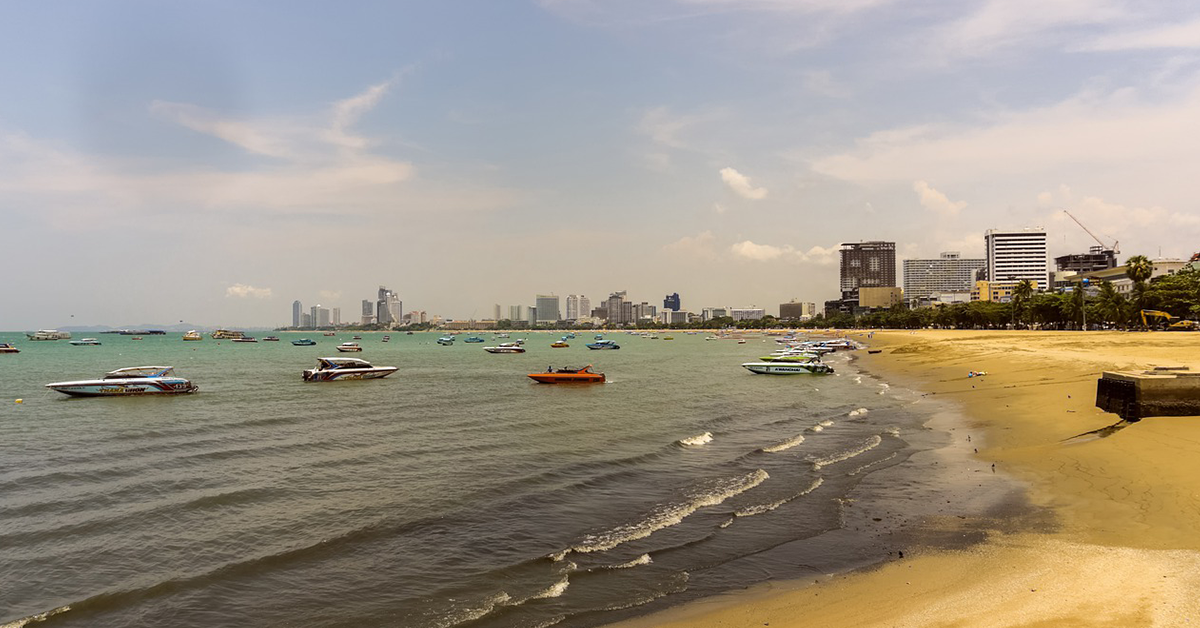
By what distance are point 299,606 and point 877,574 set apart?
38.5 feet

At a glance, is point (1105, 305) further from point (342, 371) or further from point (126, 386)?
point (126, 386)

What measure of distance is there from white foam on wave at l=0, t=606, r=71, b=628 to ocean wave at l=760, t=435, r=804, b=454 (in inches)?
919

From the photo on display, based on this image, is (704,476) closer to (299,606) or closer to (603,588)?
(603,588)

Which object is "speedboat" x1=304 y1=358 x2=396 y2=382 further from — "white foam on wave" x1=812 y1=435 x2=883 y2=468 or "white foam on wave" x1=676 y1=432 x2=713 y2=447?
"white foam on wave" x1=812 y1=435 x2=883 y2=468

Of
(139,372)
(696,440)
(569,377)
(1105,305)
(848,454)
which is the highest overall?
(1105,305)

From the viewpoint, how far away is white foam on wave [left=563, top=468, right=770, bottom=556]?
16.3 metres

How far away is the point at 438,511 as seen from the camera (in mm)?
19219

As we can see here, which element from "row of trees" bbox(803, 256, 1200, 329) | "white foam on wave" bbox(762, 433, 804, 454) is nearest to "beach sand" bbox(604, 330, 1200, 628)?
"white foam on wave" bbox(762, 433, 804, 454)

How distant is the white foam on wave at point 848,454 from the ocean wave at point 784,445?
2352 millimetres

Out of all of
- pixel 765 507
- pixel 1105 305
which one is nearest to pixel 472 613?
pixel 765 507

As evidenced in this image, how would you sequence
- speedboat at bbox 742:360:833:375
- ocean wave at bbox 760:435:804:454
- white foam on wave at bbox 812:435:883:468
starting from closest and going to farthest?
1. white foam on wave at bbox 812:435:883:468
2. ocean wave at bbox 760:435:804:454
3. speedboat at bbox 742:360:833:375

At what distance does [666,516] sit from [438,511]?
22.1ft

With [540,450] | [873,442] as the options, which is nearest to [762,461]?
[873,442]

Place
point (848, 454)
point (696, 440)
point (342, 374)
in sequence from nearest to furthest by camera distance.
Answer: point (848, 454) < point (696, 440) < point (342, 374)
